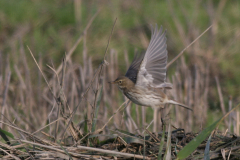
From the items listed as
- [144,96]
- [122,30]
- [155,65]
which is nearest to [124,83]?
[144,96]

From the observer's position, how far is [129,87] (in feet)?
17.0

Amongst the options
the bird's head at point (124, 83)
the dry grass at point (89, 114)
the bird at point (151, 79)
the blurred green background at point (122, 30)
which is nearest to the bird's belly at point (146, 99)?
the bird at point (151, 79)

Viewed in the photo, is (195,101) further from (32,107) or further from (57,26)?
(57,26)

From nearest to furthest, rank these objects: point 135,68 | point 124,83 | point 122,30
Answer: point 124,83, point 135,68, point 122,30

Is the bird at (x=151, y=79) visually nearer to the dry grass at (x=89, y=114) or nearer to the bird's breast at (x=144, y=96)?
the bird's breast at (x=144, y=96)

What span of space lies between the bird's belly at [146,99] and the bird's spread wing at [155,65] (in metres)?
0.16

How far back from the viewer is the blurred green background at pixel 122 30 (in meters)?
9.41

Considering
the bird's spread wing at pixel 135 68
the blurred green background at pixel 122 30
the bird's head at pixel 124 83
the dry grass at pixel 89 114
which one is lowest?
the dry grass at pixel 89 114

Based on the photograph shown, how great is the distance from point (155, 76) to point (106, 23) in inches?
216

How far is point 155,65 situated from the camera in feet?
16.8

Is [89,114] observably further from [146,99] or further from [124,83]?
[146,99]

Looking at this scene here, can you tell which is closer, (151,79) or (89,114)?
(151,79)

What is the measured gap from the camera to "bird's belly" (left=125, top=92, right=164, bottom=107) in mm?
5102

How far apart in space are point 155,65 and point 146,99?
0.47 m
